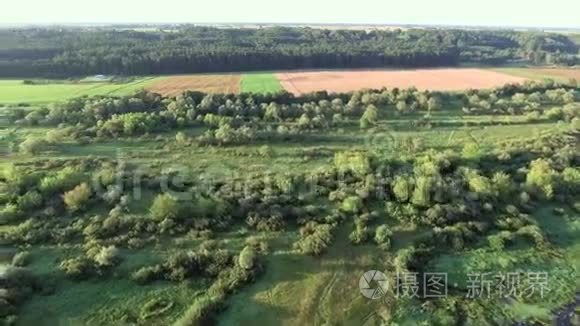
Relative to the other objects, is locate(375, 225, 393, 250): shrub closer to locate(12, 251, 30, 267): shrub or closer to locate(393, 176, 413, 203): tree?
locate(393, 176, 413, 203): tree

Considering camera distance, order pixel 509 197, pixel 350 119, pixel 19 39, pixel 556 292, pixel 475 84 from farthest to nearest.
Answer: pixel 19 39 < pixel 475 84 < pixel 350 119 < pixel 509 197 < pixel 556 292

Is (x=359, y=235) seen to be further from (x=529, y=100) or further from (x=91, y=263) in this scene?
(x=529, y=100)

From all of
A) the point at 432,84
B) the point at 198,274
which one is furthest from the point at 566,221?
the point at 432,84

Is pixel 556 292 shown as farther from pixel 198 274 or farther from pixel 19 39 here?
pixel 19 39

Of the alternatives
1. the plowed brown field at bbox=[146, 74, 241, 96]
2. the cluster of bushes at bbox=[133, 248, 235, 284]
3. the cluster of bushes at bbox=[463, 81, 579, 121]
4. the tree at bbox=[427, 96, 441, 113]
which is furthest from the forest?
the plowed brown field at bbox=[146, 74, 241, 96]

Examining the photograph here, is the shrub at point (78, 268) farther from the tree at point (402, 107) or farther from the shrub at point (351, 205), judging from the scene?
the tree at point (402, 107)

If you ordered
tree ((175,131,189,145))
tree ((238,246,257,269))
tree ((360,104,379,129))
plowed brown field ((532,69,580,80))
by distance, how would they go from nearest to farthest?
tree ((238,246,257,269))
tree ((175,131,189,145))
tree ((360,104,379,129))
plowed brown field ((532,69,580,80))
